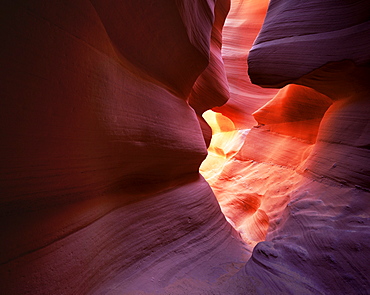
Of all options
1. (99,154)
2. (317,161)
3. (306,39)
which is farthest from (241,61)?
(99,154)

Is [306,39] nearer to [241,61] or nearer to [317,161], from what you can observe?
[317,161]

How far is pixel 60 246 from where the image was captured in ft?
3.99

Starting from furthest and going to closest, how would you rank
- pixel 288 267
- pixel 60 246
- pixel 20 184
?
1. pixel 288 267
2. pixel 60 246
3. pixel 20 184

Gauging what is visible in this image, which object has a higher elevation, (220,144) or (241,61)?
(241,61)

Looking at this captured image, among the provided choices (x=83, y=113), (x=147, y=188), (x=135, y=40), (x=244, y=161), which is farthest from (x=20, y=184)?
(x=244, y=161)

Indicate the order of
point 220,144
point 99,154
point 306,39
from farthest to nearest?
point 220,144 → point 306,39 → point 99,154

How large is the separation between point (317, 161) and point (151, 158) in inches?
111

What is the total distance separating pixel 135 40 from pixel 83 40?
0.69m

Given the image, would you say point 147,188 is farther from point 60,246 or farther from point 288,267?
point 288,267

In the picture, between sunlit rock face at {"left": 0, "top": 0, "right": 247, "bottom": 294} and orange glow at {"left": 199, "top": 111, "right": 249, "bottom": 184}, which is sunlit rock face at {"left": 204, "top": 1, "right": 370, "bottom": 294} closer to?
sunlit rock face at {"left": 0, "top": 0, "right": 247, "bottom": 294}

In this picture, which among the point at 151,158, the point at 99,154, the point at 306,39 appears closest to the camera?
the point at 99,154

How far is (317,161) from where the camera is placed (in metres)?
3.16

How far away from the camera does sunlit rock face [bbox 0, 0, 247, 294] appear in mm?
1047

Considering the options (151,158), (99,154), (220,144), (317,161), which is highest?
(99,154)
